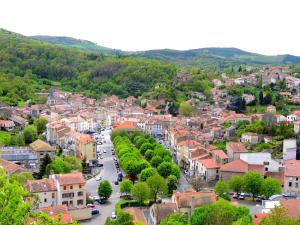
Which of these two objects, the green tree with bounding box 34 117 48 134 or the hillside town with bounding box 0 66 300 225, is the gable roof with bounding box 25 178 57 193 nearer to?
the hillside town with bounding box 0 66 300 225

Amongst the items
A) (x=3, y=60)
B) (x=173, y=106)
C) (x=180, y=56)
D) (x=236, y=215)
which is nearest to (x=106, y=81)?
(x=3, y=60)

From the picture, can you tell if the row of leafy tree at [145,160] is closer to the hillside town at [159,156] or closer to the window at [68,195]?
the hillside town at [159,156]

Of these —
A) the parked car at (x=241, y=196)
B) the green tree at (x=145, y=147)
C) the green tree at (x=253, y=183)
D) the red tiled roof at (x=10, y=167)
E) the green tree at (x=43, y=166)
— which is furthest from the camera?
the green tree at (x=145, y=147)

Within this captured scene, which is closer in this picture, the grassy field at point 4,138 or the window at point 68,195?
the window at point 68,195

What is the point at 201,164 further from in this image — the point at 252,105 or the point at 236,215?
the point at 252,105

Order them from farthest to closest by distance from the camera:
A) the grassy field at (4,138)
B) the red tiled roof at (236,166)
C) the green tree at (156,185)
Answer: the grassy field at (4,138)
the red tiled roof at (236,166)
the green tree at (156,185)

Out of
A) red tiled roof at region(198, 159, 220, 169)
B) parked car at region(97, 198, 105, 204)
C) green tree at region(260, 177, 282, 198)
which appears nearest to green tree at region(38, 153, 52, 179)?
parked car at region(97, 198, 105, 204)

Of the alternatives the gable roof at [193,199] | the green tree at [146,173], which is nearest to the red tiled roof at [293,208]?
the gable roof at [193,199]
